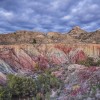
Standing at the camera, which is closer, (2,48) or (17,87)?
(17,87)

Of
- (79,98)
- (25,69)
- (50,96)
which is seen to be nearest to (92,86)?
(79,98)

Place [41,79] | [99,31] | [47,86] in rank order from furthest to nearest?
[99,31]
[41,79]
[47,86]

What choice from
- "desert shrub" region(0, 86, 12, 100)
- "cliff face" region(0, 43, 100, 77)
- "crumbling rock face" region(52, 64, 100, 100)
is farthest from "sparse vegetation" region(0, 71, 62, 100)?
"cliff face" region(0, 43, 100, 77)

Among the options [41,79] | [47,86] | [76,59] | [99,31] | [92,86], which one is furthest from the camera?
[99,31]

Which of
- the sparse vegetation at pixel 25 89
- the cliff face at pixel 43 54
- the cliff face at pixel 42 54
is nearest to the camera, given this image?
the sparse vegetation at pixel 25 89

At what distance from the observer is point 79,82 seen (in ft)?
80.8

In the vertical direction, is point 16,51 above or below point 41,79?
above

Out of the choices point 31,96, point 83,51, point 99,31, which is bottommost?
point 31,96

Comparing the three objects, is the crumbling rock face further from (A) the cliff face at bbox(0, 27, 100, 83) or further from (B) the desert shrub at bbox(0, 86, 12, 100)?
(A) the cliff face at bbox(0, 27, 100, 83)

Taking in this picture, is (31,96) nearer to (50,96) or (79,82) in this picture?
(50,96)

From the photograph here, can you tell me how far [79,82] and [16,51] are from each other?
95.1ft

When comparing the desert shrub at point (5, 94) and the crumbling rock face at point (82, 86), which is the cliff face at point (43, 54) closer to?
the crumbling rock face at point (82, 86)

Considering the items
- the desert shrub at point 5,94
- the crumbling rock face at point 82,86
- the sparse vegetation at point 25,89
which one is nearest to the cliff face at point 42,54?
the crumbling rock face at point 82,86

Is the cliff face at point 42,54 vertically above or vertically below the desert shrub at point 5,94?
above
